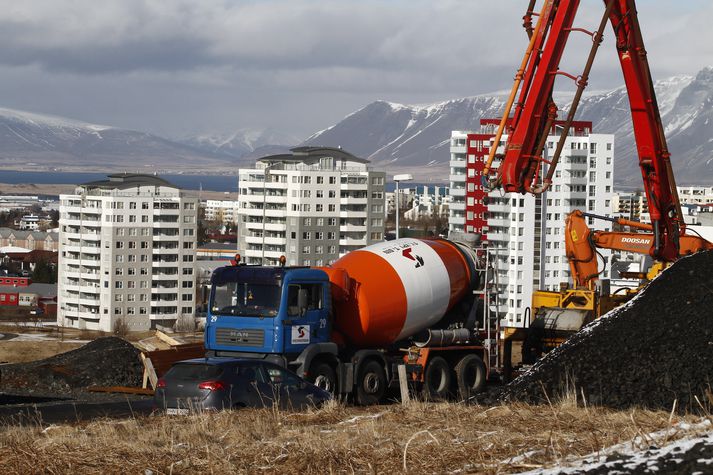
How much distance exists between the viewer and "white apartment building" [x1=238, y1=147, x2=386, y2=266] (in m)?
137

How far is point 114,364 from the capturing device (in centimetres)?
2869

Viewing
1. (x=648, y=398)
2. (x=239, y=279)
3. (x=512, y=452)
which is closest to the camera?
(x=512, y=452)

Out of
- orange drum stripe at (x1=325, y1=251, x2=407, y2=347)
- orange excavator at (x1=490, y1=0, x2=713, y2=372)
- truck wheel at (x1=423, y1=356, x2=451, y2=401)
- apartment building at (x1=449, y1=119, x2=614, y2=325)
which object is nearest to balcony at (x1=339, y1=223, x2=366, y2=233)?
apartment building at (x1=449, y1=119, x2=614, y2=325)

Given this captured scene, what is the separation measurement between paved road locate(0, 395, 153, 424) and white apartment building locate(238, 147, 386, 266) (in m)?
111

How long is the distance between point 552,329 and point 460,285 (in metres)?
2.34

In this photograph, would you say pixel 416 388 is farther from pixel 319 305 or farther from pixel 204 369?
pixel 204 369

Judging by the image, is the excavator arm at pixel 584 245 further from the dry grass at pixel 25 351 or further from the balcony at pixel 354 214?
the balcony at pixel 354 214

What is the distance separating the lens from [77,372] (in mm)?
28125

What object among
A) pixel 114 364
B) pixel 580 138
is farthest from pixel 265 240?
pixel 114 364

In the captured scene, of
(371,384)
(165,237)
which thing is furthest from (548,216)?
(371,384)

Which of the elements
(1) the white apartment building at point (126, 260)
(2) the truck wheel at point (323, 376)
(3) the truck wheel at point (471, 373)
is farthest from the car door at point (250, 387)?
(1) the white apartment building at point (126, 260)

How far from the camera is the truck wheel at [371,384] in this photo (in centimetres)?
2458

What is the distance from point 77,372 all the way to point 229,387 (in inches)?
367

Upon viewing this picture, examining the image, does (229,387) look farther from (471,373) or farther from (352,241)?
(352,241)
